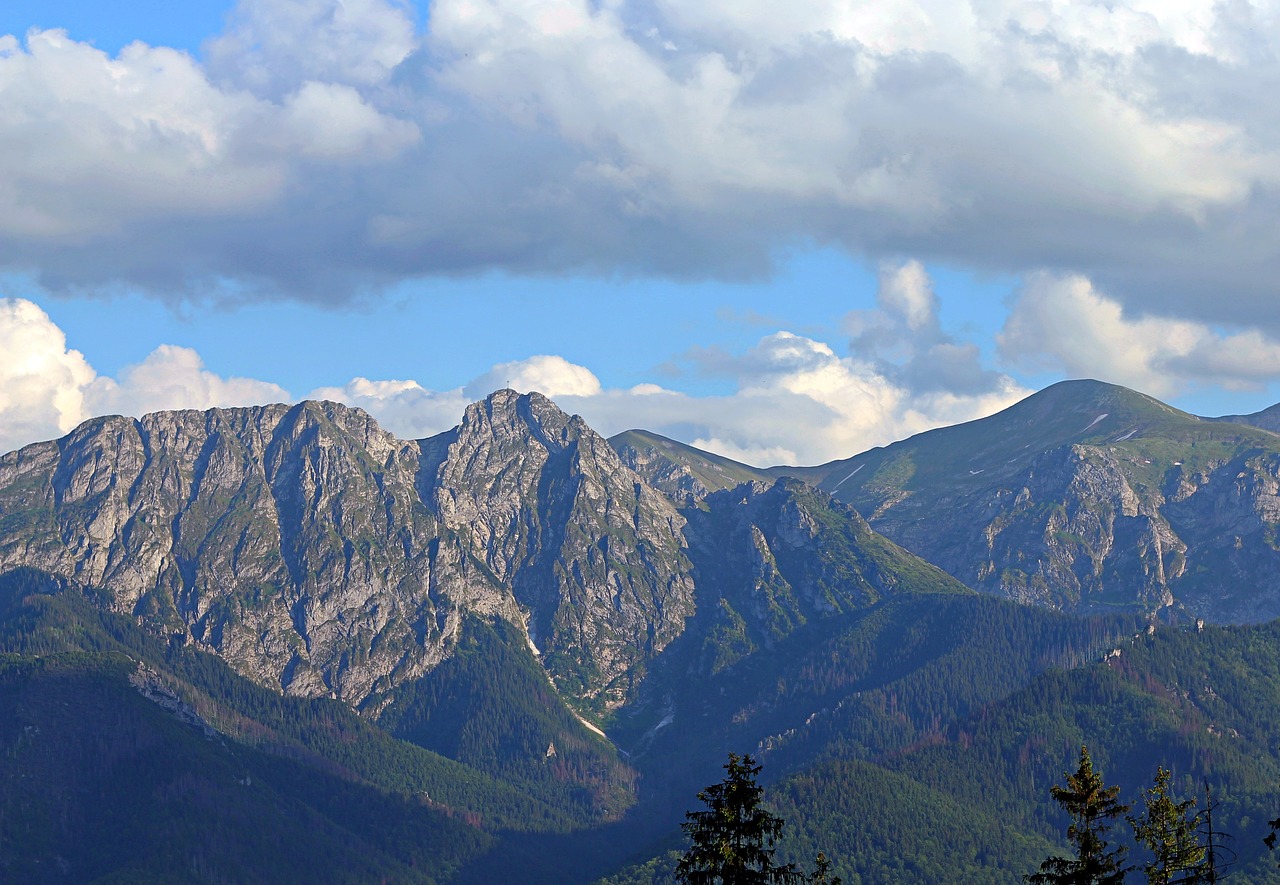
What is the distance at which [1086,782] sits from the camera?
87.1m

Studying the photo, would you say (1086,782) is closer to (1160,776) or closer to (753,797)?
(1160,776)

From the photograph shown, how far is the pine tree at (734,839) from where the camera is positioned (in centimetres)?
8331

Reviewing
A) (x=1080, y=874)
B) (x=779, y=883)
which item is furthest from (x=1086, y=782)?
(x=779, y=883)

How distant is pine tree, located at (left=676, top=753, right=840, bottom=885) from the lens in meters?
83.3

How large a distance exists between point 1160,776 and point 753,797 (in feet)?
82.1

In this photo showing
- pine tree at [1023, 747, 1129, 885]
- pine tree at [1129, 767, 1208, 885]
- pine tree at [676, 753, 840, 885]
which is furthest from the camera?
pine tree at [1129, 767, 1208, 885]

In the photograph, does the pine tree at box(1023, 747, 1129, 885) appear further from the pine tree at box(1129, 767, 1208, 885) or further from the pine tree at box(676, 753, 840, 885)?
the pine tree at box(676, 753, 840, 885)

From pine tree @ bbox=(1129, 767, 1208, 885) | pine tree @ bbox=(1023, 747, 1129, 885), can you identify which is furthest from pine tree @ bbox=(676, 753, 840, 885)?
pine tree @ bbox=(1129, 767, 1208, 885)

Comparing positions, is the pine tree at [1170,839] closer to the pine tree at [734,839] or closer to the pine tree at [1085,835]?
the pine tree at [1085,835]

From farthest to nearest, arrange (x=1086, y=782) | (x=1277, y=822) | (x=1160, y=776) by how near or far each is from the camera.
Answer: (x=1160, y=776) → (x=1086, y=782) → (x=1277, y=822)

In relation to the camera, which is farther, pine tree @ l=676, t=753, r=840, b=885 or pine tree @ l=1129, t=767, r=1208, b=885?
pine tree @ l=1129, t=767, r=1208, b=885

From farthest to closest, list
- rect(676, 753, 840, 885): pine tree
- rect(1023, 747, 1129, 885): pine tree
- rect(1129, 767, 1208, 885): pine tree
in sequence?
rect(1129, 767, 1208, 885): pine tree < rect(1023, 747, 1129, 885): pine tree < rect(676, 753, 840, 885): pine tree

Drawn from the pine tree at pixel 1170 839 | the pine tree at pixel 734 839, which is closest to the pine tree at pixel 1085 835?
the pine tree at pixel 1170 839

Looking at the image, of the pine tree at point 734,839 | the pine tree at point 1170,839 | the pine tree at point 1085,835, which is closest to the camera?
the pine tree at point 734,839
